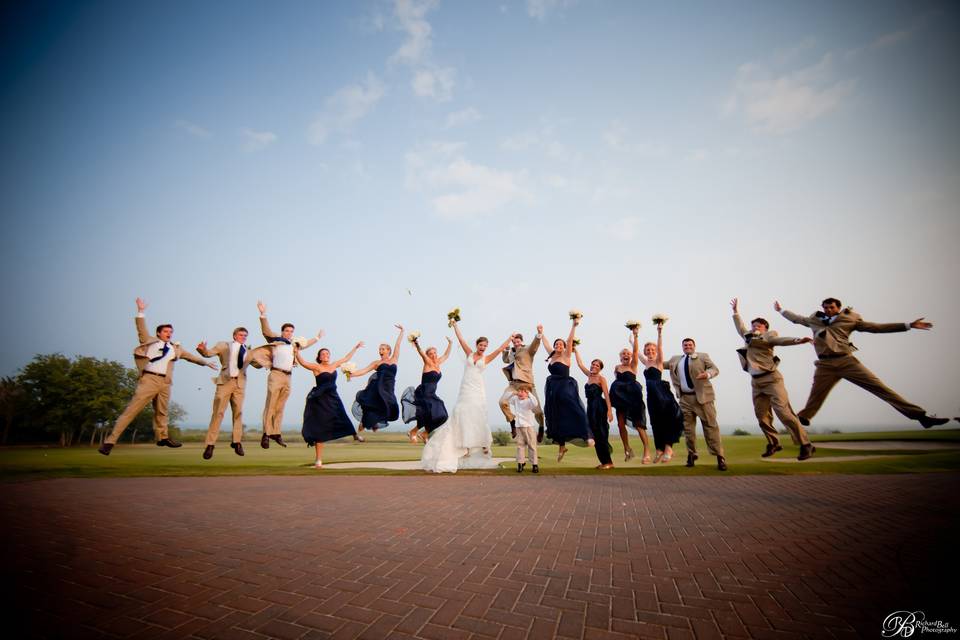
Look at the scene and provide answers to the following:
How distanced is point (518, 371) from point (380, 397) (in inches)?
194

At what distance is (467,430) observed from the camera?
10.3m

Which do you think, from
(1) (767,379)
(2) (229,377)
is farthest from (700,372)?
(2) (229,377)

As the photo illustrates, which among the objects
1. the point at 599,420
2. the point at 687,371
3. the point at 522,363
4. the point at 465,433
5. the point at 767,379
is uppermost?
the point at 522,363

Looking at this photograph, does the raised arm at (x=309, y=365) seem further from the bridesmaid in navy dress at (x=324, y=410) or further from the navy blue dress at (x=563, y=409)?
the navy blue dress at (x=563, y=409)

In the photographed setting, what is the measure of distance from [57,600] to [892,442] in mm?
22920

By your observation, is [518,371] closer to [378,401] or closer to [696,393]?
[696,393]

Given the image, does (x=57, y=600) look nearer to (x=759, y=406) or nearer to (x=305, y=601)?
(x=305, y=601)

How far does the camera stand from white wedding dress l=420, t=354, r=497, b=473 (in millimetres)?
10367

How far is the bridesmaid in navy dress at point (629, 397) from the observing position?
1161 cm

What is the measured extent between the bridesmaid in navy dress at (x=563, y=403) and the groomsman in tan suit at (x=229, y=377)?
24.5 ft

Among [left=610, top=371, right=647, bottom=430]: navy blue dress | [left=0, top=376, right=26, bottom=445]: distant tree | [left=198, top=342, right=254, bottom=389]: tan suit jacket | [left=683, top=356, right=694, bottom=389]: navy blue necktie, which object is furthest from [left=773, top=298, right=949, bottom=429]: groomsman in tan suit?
[left=0, top=376, right=26, bottom=445]: distant tree

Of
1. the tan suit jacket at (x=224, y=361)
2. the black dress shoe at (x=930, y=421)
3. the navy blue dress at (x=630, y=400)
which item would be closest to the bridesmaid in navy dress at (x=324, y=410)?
the tan suit jacket at (x=224, y=361)

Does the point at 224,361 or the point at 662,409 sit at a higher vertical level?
the point at 224,361

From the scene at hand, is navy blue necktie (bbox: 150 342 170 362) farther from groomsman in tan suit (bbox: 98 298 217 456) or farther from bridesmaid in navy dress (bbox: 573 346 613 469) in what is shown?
bridesmaid in navy dress (bbox: 573 346 613 469)
